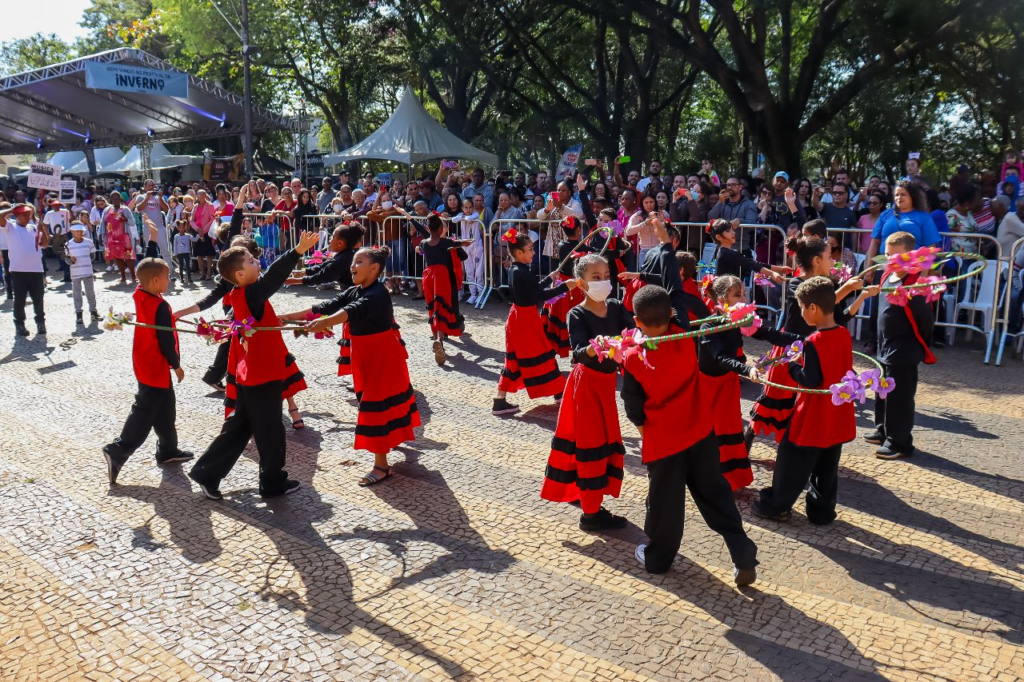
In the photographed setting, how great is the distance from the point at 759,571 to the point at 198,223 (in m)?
14.8

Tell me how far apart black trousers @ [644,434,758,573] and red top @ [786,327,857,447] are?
86cm

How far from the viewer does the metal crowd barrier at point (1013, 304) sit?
29.8ft

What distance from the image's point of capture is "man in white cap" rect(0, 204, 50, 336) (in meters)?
11.8

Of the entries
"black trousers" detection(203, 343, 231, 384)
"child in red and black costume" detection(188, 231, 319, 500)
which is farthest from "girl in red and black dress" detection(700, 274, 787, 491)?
"black trousers" detection(203, 343, 231, 384)

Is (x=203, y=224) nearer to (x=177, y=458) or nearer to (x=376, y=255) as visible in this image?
(x=177, y=458)

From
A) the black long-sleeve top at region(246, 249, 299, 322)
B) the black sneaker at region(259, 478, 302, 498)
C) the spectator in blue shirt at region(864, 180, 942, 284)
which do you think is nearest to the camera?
the black long-sleeve top at region(246, 249, 299, 322)

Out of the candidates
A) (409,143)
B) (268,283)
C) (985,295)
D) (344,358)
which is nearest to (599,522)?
(268,283)

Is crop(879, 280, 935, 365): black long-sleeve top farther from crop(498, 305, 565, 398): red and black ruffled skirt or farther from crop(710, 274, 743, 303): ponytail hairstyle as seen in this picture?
crop(498, 305, 565, 398): red and black ruffled skirt

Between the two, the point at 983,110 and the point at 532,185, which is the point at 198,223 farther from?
the point at 983,110

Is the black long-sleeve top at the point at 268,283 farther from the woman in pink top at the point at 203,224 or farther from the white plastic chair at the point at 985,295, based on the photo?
the woman in pink top at the point at 203,224

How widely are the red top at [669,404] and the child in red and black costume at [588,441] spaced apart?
27.7 inches

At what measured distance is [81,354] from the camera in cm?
1078

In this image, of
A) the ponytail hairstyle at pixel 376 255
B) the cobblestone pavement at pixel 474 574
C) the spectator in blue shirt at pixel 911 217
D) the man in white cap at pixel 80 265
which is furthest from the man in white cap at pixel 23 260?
the spectator in blue shirt at pixel 911 217

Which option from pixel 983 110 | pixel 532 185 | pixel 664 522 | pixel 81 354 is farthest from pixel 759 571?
pixel 983 110
